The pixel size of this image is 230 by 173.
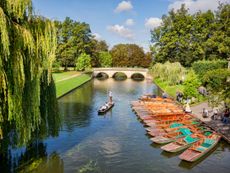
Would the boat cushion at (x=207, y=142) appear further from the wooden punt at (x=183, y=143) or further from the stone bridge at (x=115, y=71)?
the stone bridge at (x=115, y=71)

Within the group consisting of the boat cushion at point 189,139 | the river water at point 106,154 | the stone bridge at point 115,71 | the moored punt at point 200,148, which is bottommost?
the river water at point 106,154

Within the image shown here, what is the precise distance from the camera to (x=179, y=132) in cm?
2183

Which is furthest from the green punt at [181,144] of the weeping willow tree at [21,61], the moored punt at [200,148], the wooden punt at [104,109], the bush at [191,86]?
the bush at [191,86]

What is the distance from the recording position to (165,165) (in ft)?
→ 56.0

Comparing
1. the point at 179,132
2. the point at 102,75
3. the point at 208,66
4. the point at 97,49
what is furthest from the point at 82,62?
the point at 179,132

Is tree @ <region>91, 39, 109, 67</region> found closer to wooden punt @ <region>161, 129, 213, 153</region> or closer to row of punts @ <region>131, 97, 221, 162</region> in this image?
row of punts @ <region>131, 97, 221, 162</region>

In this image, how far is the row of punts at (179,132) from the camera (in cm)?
1842

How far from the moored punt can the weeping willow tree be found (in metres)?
8.79

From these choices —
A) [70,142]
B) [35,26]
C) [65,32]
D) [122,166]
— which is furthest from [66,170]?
[65,32]

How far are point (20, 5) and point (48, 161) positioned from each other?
9.28 m

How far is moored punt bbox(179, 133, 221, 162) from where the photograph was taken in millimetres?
17177

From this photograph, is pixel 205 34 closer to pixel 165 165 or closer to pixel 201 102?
pixel 201 102

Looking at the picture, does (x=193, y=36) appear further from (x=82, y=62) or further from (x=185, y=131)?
(x=185, y=131)

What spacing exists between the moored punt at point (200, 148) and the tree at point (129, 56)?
87.6 meters
